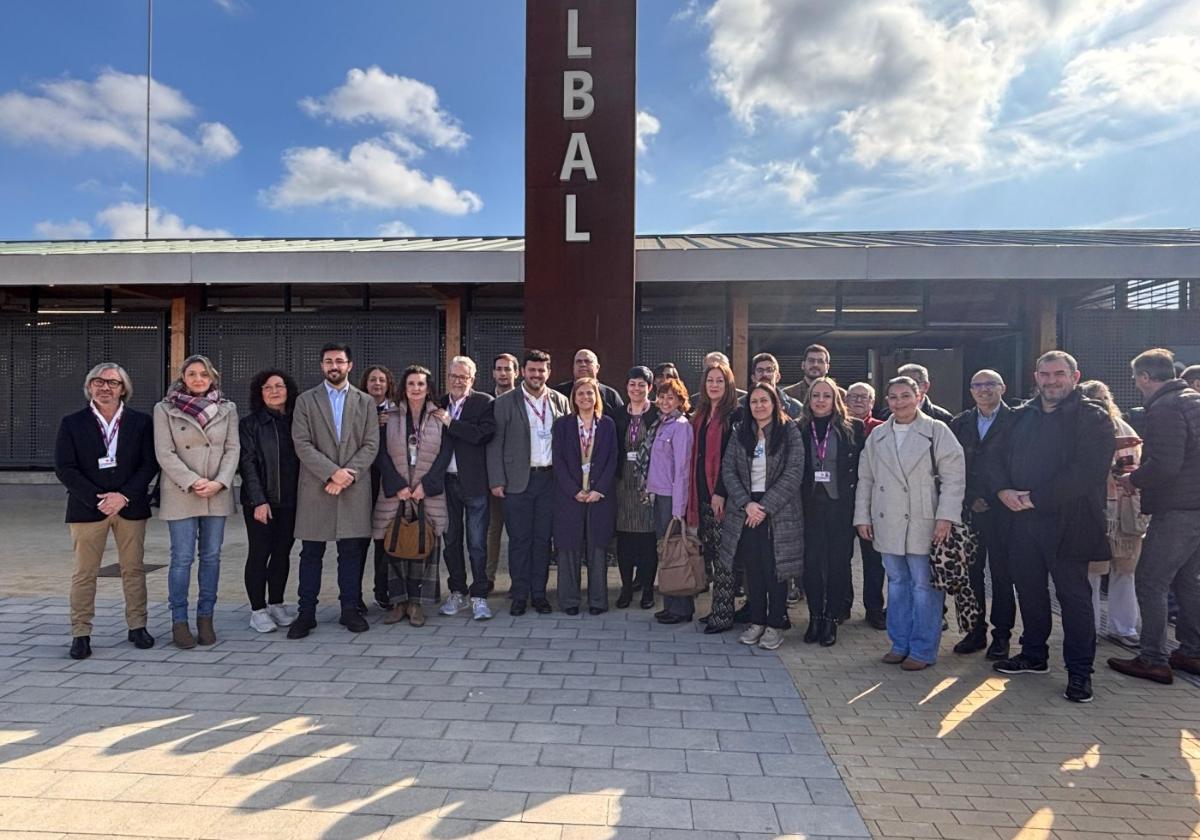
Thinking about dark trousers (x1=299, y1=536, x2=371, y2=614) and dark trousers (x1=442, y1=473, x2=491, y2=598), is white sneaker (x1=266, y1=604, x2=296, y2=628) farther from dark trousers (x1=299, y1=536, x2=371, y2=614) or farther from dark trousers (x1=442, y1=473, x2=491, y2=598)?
dark trousers (x1=442, y1=473, x2=491, y2=598)

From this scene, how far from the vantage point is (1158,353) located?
168 inches

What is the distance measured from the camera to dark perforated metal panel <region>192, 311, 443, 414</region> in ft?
35.1

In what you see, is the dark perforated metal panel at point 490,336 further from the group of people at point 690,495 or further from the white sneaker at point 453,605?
the white sneaker at point 453,605

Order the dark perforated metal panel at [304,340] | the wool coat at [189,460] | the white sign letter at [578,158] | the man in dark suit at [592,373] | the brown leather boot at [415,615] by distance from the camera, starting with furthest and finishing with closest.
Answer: the dark perforated metal panel at [304,340] → the white sign letter at [578,158] → the man in dark suit at [592,373] → the brown leather boot at [415,615] → the wool coat at [189,460]

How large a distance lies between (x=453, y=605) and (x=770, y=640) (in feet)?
7.74

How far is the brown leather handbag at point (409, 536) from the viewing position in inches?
197

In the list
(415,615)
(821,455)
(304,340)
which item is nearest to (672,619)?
(821,455)

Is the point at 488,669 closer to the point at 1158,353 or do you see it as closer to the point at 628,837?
the point at 628,837

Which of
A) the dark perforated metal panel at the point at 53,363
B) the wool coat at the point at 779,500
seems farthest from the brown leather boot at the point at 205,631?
the dark perforated metal panel at the point at 53,363

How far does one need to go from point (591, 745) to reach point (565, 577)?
2.13 meters

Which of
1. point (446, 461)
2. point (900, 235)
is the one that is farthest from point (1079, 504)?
point (900, 235)

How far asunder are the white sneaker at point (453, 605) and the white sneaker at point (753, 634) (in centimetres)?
213

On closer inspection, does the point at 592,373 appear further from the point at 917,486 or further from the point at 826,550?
the point at 917,486

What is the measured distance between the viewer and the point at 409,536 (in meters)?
5.00
